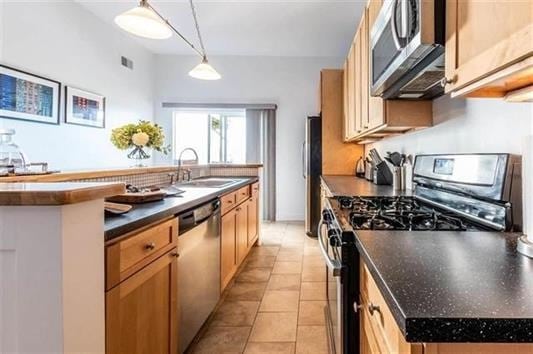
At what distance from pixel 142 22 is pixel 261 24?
2.66 meters

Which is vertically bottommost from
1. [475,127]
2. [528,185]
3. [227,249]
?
[227,249]

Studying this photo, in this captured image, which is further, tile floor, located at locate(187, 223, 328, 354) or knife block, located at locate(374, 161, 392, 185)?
knife block, located at locate(374, 161, 392, 185)

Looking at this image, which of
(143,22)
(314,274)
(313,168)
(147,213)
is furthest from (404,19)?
(313,168)

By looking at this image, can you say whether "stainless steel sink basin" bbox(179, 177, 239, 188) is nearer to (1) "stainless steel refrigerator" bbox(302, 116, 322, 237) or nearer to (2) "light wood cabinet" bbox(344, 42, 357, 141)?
(2) "light wood cabinet" bbox(344, 42, 357, 141)

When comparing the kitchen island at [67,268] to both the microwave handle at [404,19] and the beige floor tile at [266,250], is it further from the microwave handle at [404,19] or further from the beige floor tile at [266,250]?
the beige floor tile at [266,250]

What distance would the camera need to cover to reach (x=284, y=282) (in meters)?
3.08

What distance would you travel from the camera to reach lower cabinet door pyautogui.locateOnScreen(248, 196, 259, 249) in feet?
12.1

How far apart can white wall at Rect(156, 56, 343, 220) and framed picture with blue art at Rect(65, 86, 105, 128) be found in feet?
5.22

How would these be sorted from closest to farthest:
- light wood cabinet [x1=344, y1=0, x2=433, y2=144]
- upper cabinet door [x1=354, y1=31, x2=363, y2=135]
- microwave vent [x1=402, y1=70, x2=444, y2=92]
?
microwave vent [x1=402, y1=70, x2=444, y2=92], light wood cabinet [x1=344, y1=0, x2=433, y2=144], upper cabinet door [x1=354, y1=31, x2=363, y2=135]

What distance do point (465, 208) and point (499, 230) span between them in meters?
0.26

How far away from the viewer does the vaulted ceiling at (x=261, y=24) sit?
411cm

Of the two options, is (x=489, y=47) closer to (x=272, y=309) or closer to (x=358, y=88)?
(x=272, y=309)

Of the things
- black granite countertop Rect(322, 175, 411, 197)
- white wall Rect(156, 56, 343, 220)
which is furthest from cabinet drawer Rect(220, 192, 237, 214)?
white wall Rect(156, 56, 343, 220)

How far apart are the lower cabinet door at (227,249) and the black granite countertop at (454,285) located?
5.25 feet
